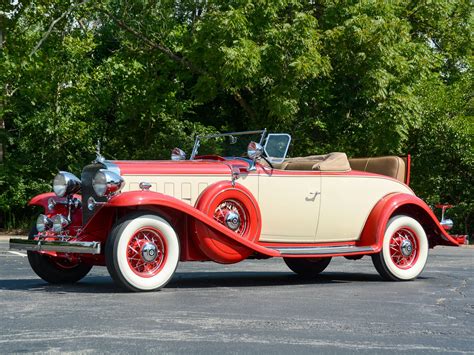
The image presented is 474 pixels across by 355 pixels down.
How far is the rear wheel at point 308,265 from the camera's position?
10945 mm

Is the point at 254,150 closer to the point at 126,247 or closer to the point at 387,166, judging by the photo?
the point at 126,247

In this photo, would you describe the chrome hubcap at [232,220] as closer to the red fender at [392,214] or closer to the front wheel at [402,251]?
the red fender at [392,214]

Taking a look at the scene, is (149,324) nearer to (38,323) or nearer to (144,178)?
(38,323)

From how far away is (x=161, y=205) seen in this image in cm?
852

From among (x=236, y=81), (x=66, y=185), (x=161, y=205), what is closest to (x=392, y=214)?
(x=161, y=205)

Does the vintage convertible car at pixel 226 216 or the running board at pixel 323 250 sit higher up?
the vintage convertible car at pixel 226 216

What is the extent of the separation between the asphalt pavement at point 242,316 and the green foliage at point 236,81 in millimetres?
11138

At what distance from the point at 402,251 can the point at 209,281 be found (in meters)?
2.16

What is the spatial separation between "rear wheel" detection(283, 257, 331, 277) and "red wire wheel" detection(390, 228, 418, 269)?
107cm

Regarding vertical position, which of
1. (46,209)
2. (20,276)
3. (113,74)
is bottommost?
(20,276)

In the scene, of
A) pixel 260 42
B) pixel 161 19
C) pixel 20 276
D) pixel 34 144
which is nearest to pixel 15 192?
pixel 34 144

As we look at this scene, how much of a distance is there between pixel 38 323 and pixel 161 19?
746 inches

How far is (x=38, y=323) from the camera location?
6.35m

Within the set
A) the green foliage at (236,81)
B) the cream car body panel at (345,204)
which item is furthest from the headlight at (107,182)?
the green foliage at (236,81)
